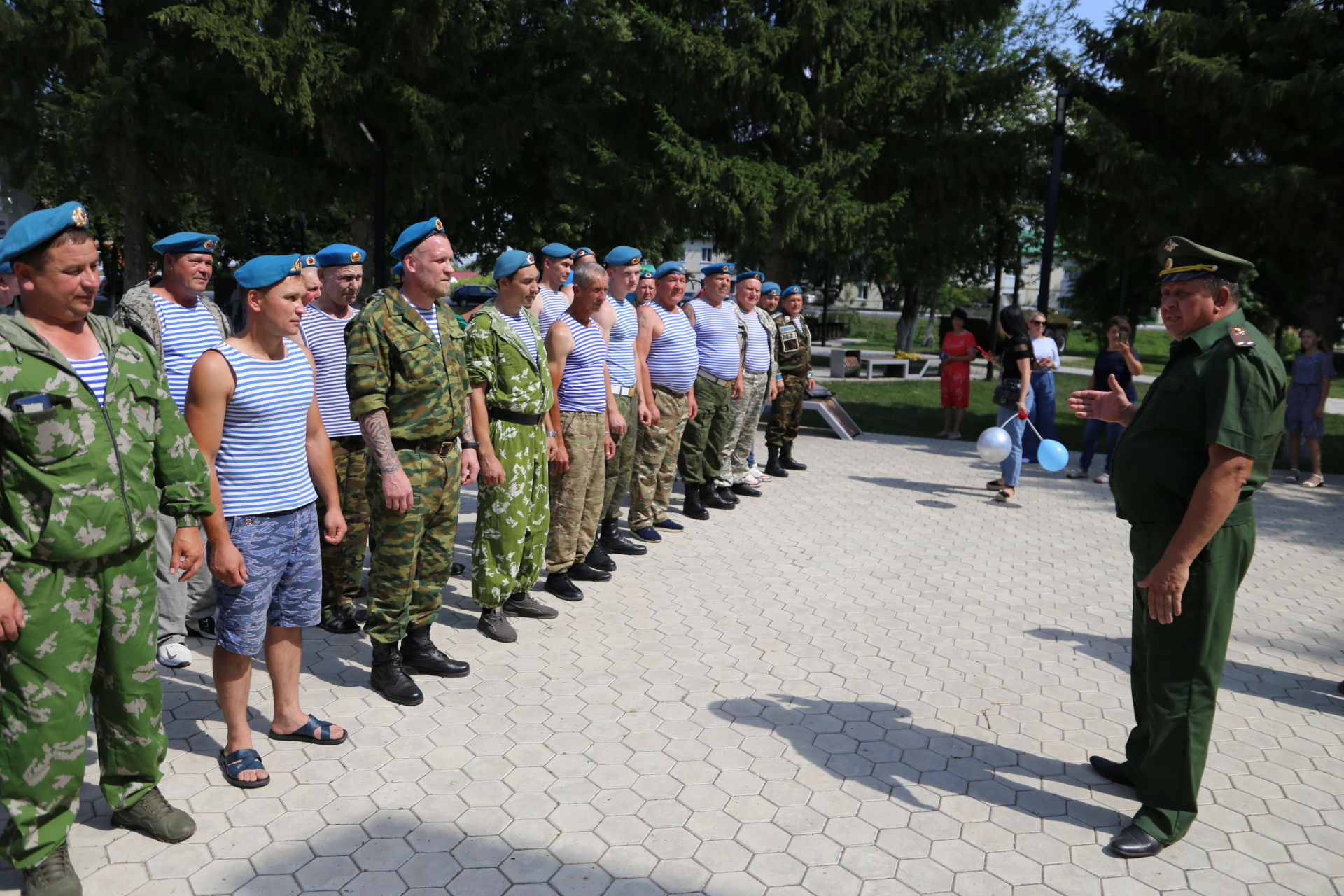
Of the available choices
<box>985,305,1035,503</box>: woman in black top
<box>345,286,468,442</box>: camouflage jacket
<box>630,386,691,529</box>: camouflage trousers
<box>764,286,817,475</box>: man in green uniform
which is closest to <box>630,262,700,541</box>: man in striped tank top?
<box>630,386,691,529</box>: camouflage trousers

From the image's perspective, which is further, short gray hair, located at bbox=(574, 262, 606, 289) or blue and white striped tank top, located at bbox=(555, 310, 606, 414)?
blue and white striped tank top, located at bbox=(555, 310, 606, 414)

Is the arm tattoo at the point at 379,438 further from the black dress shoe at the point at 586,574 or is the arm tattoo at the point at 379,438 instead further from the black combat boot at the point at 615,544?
the black combat boot at the point at 615,544

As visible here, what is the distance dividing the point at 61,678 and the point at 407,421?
1.79 metres

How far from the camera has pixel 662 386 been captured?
7480 millimetres

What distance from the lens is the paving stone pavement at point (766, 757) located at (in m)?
3.23

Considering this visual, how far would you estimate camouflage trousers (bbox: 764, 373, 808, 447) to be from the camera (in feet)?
33.5

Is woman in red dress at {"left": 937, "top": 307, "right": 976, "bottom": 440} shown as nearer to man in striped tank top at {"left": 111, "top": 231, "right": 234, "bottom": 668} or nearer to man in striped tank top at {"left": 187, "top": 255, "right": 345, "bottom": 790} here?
man in striped tank top at {"left": 111, "top": 231, "right": 234, "bottom": 668}

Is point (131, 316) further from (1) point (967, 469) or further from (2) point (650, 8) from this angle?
(2) point (650, 8)

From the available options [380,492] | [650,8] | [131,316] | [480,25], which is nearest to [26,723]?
[380,492]

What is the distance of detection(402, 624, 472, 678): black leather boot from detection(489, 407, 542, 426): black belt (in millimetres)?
1168

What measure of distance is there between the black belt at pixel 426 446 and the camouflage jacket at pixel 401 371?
0.03m

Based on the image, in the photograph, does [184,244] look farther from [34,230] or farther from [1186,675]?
[1186,675]

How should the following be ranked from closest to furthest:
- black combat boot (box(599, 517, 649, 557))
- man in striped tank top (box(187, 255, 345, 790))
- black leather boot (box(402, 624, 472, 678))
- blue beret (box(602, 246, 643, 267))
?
man in striped tank top (box(187, 255, 345, 790)), black leather boot (box(402, 624, 472, 678)), blue beret (box(602, 246, 643, 267)), black combat boot (box(599, 517, 649, 557))

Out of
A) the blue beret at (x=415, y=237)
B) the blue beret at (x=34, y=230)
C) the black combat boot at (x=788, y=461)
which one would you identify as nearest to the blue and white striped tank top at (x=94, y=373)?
the blue beret at (x=34, y=230)
